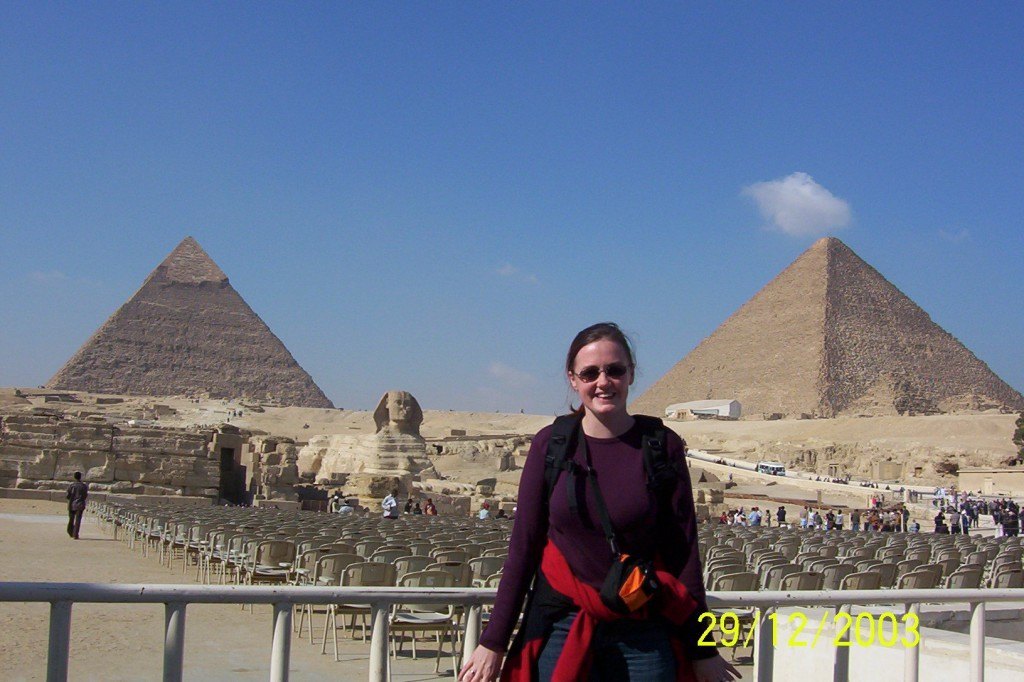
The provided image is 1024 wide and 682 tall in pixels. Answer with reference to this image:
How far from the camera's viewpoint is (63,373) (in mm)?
143500

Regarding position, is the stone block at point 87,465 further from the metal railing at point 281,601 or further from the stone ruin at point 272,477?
the metal railing at point 281,601

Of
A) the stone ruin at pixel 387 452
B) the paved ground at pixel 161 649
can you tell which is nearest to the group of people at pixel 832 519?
the stone ruin at pixel 387 452

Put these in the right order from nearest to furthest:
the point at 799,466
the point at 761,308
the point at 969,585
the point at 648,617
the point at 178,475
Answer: the point at 648,617 < the point at 969,585 < the point at 178,475 < the point at 799,466 < the point at 761,308

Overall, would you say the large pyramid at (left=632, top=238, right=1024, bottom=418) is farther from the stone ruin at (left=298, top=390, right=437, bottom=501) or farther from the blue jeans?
the blue jeans

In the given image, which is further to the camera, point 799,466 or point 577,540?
point 799,466

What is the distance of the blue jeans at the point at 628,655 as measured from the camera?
2.00 metres

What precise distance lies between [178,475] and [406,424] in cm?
656

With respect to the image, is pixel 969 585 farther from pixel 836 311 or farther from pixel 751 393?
pixel 836 311

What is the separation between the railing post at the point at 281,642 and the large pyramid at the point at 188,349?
14729 centimetres

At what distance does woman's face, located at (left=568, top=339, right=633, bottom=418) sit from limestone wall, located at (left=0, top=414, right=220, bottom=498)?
15.5m

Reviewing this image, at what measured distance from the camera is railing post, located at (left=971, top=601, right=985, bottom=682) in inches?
114

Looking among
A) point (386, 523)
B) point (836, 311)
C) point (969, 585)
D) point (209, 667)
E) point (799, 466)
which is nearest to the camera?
point (209, 667)

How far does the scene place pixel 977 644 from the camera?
2.94 m

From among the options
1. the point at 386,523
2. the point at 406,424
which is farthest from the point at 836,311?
the point at 386,523
